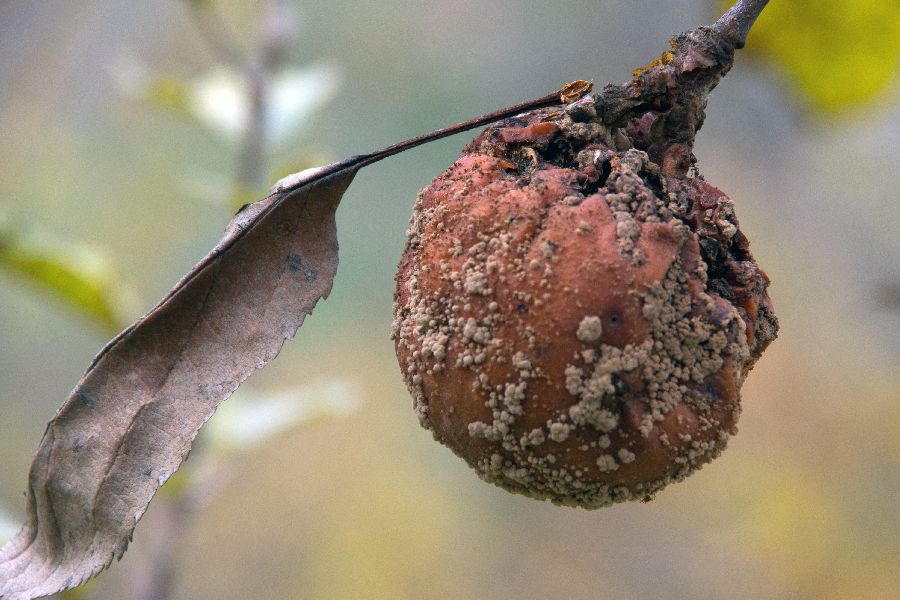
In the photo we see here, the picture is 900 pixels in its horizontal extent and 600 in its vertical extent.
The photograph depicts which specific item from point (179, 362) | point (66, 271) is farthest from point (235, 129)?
point (179, 362)

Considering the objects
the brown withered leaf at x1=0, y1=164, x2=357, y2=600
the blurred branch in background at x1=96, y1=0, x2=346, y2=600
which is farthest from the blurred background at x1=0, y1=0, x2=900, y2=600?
the brown withered leaf at x1=0, y1=164, x2=357, y2=600

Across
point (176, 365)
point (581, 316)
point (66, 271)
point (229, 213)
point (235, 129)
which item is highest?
point (235, 129)

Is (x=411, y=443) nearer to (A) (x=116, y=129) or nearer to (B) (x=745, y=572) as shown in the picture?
(B) (x=745, y=572)

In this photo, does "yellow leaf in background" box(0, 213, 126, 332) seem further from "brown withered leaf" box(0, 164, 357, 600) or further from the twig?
the twig

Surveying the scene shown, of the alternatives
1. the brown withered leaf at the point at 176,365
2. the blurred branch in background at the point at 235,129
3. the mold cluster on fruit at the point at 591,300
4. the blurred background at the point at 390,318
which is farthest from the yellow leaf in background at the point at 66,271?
the mold cluster on fruit at the point at 591,300

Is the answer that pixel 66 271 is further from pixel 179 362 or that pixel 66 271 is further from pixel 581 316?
pixel 581 316

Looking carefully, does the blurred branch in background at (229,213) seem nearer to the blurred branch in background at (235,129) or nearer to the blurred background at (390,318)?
the blurred branch in background at (235,129)
